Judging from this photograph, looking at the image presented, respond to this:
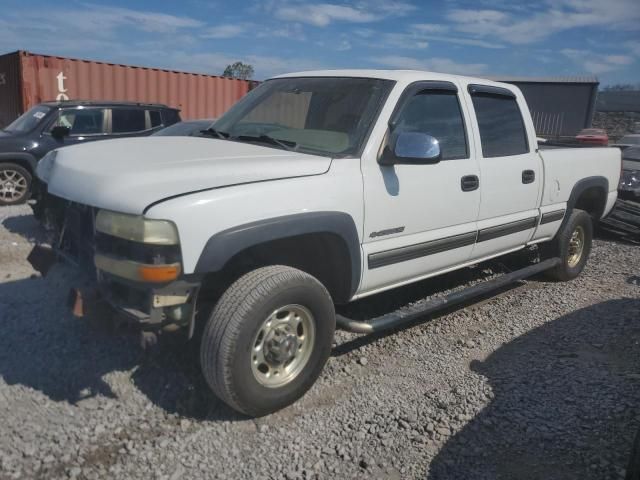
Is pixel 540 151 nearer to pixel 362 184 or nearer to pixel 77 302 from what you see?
pixel 362 184

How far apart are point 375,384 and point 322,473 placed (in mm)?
923

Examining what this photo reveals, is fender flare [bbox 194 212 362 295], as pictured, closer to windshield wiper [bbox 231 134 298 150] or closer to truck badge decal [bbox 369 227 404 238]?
truck badge decal [bbox 369 227 404 238]

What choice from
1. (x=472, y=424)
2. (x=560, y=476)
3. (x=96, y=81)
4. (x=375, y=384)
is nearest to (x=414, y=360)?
(x=375, y=384)

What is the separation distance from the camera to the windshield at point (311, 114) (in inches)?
135

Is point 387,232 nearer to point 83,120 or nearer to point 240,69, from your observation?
point 83,120

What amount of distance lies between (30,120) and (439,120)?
22.8 ft

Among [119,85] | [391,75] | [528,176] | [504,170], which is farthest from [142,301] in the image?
[119,85]

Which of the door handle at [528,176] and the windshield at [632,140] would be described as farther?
the windshield at [632,140]

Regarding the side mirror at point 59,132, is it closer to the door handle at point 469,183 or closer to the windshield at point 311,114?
the windshield at point 311,114

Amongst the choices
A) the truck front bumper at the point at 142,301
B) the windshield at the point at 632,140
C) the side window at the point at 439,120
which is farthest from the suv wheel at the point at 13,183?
the windshield at the point at 632,140

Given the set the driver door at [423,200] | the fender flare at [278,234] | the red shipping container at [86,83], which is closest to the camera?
the fender flare at [278,234]

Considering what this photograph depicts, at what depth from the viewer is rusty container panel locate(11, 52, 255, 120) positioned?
12125mm

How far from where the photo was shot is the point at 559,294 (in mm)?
5328

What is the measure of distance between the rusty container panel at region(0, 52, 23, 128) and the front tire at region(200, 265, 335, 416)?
11.5 m
